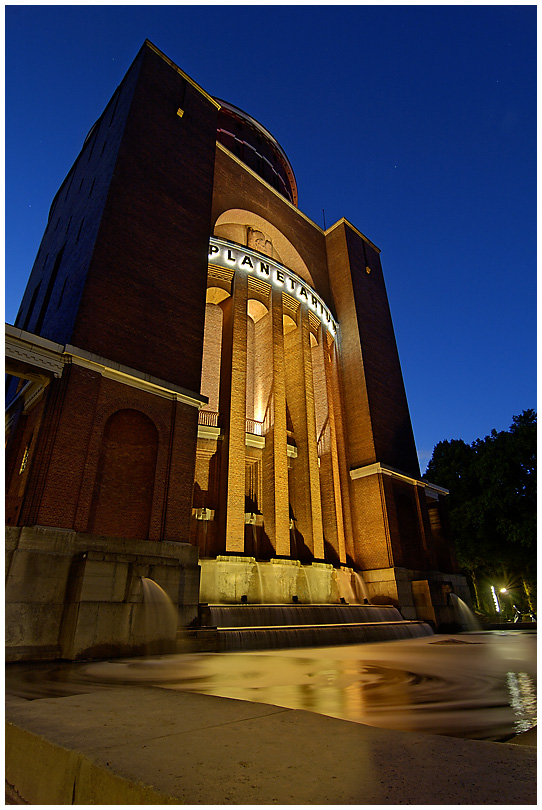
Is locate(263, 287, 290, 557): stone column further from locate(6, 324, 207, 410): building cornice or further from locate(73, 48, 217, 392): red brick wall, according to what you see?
locate(6, 324, 207, 410): building cornice

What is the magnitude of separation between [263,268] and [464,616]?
62.1 ft

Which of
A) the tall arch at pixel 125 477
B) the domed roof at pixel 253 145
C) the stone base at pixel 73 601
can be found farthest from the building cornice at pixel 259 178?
the stone base at pixel 73 601

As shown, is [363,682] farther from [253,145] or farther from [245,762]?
[253,145]

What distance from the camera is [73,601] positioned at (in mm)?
9422

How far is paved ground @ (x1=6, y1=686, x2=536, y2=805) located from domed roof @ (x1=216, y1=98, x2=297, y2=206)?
35084mm

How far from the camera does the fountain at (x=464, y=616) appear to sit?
64.6ft

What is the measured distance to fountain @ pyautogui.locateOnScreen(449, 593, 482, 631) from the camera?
64.6 ft

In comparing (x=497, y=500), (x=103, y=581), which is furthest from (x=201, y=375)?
(x=497, y=500)

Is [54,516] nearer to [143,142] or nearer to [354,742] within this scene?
[354,742]

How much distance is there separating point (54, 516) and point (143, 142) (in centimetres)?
1548

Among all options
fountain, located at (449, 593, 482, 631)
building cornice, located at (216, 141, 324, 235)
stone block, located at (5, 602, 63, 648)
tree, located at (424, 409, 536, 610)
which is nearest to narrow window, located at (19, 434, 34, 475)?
stone block, located at (5, 602, 63, 648)

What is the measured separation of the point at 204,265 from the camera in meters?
18.5

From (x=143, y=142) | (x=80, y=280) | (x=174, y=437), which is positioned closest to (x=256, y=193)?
(x=143, y=142)

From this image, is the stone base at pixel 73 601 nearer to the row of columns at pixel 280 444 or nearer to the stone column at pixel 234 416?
the stone column at pixel 234 416
